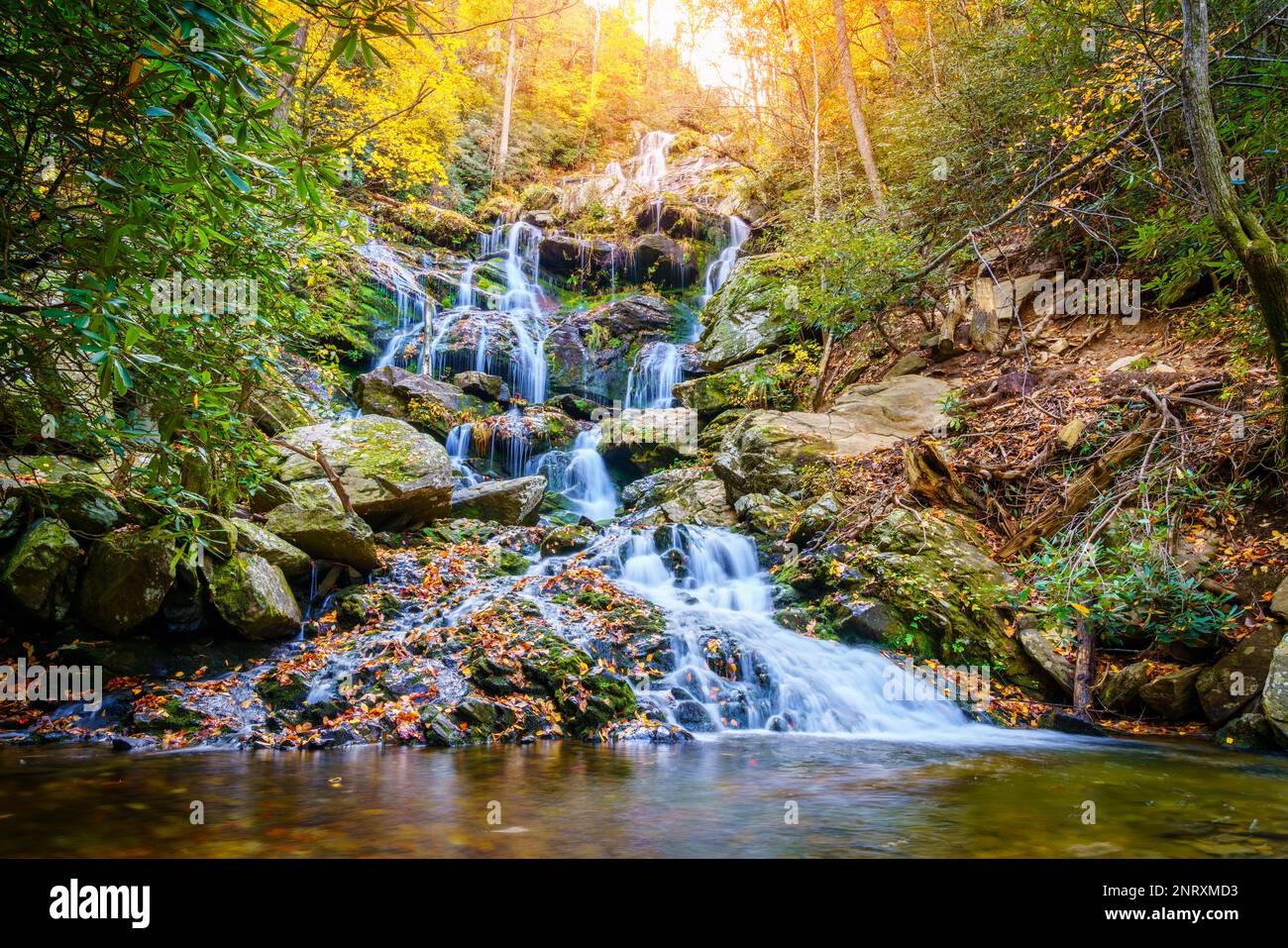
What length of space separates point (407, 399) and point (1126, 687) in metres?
12.9

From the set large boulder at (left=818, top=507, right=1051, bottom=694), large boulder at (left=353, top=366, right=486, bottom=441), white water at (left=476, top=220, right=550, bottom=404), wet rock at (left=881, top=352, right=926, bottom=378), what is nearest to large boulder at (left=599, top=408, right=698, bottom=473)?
white water at (left=476, top=220, right=550, bottom=404)

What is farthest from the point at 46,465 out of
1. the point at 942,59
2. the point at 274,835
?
the point at 942,59

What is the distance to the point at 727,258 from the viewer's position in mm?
19969

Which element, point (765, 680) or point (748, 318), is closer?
point (765, 680)

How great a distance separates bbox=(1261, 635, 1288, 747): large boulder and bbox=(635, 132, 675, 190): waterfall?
24.1 meters

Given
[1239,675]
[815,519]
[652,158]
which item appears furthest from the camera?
[652,158]

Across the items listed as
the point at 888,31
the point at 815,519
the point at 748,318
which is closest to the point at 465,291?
the point at 748,318

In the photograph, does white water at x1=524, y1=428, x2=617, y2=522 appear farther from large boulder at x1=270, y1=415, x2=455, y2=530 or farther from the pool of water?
the pool of water

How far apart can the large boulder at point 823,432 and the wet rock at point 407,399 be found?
20.6 ft

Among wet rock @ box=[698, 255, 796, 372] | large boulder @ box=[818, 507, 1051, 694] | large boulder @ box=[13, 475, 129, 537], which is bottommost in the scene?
large boulder @ box=[818, 507, 1051, 694]

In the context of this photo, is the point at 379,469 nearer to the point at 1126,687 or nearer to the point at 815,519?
the point at 815,519

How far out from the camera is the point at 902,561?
7.39 meters

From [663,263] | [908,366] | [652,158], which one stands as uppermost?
[652,158]

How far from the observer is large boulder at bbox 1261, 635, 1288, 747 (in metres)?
4.61
